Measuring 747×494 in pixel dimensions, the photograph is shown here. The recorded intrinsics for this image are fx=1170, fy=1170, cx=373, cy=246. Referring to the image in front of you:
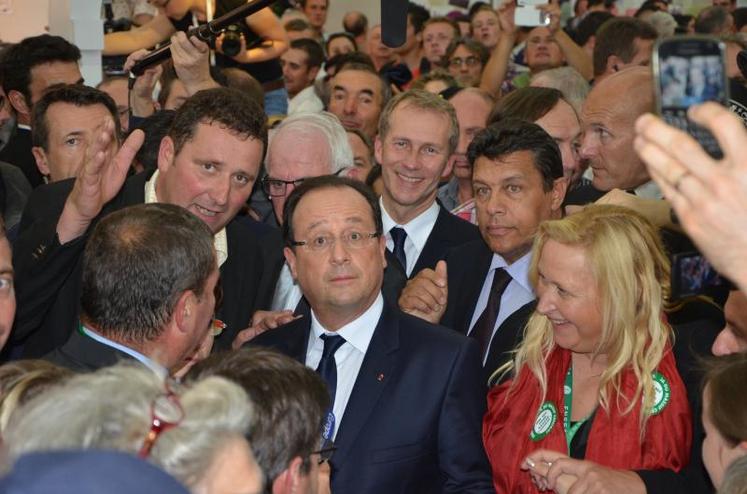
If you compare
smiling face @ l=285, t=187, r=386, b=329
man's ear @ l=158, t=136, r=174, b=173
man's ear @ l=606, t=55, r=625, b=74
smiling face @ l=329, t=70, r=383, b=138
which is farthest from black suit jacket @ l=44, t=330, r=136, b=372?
man's ear @ l=606, t=55, r=625, b=74

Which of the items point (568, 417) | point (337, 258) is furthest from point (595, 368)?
point (337, 258)

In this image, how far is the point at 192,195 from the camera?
398 cm

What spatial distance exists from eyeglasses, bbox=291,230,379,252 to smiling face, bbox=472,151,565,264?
77 cm

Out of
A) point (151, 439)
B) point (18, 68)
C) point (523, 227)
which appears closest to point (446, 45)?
point (18, 68)

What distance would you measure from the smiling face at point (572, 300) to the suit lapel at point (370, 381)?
46 centimetres

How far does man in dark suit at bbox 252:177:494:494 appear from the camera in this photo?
126 inches

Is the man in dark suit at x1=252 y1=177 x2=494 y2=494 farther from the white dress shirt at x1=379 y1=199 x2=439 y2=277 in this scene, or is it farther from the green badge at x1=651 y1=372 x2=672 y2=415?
the white dress shirt at x1=379 y1=199 x2=439 y2=277

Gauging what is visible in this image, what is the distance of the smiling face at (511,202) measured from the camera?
414 centimetres

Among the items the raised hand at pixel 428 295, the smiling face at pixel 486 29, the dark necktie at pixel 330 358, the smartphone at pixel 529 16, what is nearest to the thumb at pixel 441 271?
the raised hand at pixel 428 295

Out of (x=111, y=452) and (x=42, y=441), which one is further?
(x=42, y=441)

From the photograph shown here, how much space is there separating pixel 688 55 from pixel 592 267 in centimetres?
144

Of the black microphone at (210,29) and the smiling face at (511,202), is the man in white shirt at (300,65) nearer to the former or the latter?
the black microphone at (210,29)

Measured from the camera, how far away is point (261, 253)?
4188 millimetres

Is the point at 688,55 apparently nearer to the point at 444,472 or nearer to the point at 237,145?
the point at 444,472
